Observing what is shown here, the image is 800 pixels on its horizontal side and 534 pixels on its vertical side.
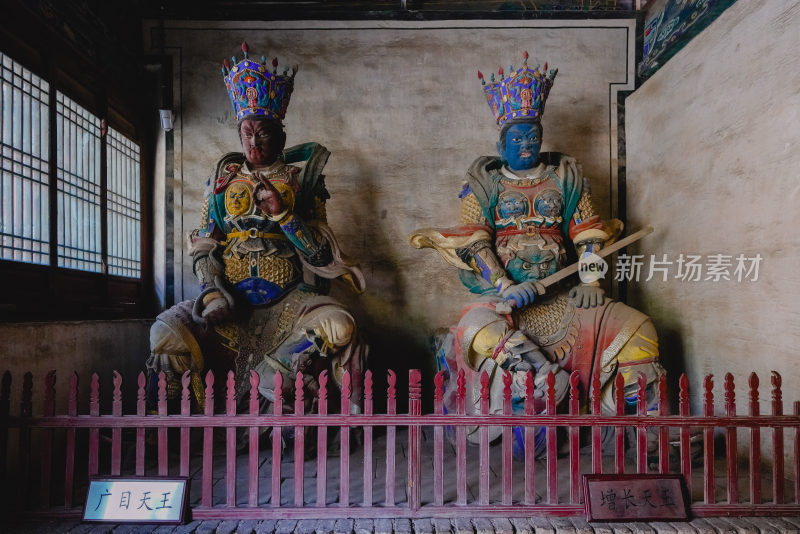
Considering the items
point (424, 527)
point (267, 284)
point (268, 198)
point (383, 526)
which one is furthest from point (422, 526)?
point (268, 198)

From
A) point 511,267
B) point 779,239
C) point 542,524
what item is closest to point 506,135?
point 511,267

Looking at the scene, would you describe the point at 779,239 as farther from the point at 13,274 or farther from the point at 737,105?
the point at 13,274

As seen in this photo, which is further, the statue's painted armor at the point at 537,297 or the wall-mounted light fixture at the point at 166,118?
the wall-mounted light fixture at the point at 166,118

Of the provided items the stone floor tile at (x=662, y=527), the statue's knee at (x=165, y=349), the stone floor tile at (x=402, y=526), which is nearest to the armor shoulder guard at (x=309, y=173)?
the statue's knee at (x=165, y=349)

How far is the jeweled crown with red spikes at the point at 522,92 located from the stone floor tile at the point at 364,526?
2.77m

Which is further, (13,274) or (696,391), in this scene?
(696,391)

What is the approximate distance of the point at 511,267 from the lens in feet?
12.4

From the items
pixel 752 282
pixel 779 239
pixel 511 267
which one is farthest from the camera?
pixel 511 267

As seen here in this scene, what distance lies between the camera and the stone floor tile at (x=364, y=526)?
2322mm

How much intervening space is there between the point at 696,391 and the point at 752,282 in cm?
95

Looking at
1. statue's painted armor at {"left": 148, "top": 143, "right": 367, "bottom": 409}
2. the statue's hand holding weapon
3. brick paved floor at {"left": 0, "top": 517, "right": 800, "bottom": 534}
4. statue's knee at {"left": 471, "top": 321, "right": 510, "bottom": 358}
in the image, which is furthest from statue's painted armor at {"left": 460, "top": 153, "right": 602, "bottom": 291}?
brick paved floor at {"left": 0, "top": 517, "right": 800, "bottom": 534}

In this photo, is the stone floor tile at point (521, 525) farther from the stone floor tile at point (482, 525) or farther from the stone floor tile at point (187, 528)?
the stone floor tile at point (187, 528)

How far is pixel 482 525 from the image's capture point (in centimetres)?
238

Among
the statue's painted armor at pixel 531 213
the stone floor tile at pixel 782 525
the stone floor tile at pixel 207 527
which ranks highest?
the statue's painted armor at pixel 531 213
